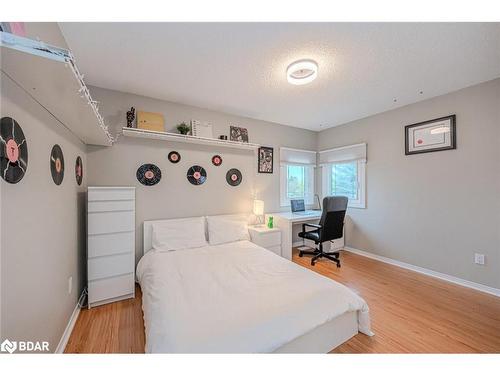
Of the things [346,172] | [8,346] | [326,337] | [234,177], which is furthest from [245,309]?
[346,172]

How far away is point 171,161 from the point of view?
2.93 m

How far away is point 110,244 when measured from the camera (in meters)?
2.18

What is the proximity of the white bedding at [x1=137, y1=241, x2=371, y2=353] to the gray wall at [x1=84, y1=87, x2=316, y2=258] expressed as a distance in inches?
40.0

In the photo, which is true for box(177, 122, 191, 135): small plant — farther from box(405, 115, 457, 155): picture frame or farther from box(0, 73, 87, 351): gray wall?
box(405, 115, 457, 155): picture frame

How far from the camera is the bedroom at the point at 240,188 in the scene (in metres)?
1.19

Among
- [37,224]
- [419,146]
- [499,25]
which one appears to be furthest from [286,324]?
[419,146]

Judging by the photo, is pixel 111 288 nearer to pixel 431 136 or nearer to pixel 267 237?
pixel 267 237

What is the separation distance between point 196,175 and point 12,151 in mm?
2125

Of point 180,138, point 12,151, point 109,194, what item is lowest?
point 109,194

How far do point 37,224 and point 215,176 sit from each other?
2.20 metres

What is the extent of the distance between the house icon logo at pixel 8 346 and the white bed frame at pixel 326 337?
4.49ft

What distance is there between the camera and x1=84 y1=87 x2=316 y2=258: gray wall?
8.45ft

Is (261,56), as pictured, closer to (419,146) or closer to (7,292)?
(7,292)
